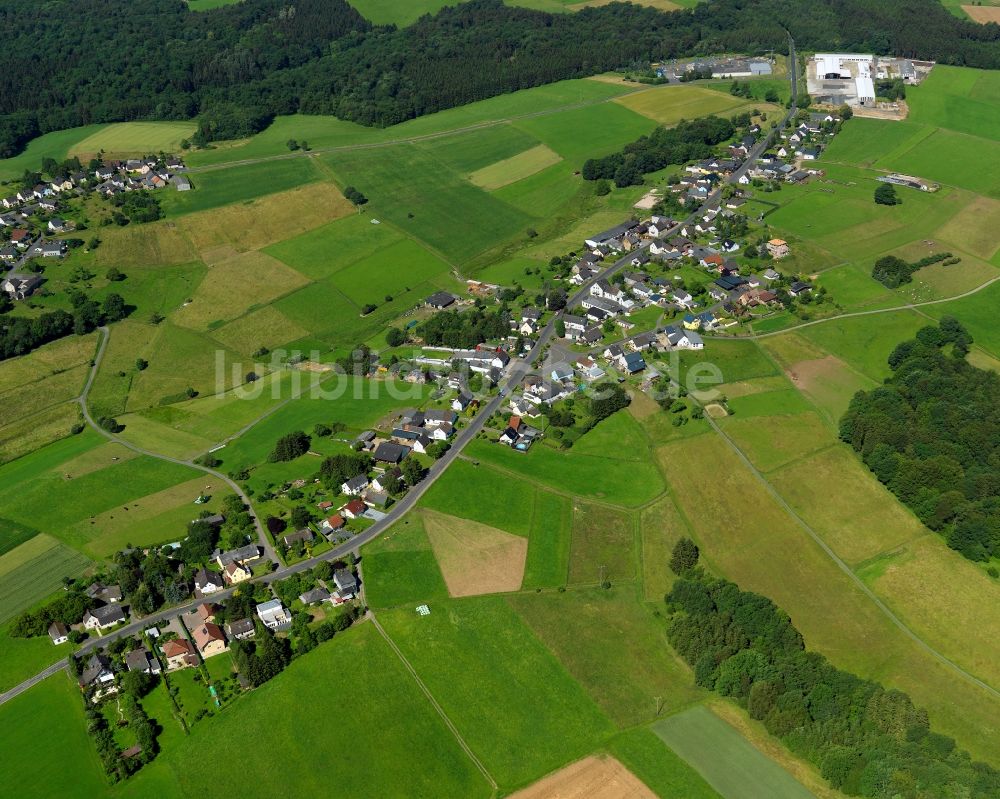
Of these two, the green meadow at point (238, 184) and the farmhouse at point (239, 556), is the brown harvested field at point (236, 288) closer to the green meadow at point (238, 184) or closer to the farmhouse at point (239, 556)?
the green meadow at point (238, 184)

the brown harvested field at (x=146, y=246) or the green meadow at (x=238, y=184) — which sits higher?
the green meadow at (x=238, y=184)

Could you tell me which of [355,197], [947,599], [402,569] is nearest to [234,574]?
[402,569]

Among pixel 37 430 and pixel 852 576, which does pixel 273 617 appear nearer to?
pixel 37 430

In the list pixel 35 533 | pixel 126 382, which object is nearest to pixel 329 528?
pixel 35 533

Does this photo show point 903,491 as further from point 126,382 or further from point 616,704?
point 126,382

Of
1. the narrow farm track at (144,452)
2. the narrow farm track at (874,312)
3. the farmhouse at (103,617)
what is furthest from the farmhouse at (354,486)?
the narrow farm track at (874,312)
